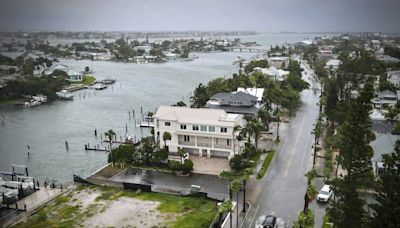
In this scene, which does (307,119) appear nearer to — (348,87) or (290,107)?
(290,107)

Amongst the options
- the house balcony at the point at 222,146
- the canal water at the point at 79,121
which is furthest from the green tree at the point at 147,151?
the house balcony at the point at 222,146

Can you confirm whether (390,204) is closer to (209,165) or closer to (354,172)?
(354,172)

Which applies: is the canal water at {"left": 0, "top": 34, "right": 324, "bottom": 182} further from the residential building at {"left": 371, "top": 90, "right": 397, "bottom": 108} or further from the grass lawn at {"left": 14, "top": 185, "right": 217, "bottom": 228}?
the residential building at {"left": 371, "top": 90, "right": 397, "bottom": 108}

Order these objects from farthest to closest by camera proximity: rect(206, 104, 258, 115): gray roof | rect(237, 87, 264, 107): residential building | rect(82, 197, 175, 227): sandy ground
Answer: rect(237, 87, 264, 107): residential building
rect(206, 104, 258, 115): gray roof
rect(82, 197, 175, 227): sandy ground

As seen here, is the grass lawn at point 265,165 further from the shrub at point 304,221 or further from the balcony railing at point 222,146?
the shrub at point 304,221

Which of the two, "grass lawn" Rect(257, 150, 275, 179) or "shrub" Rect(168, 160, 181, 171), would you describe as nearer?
"grass lawn" Rect(257, 150, 275, 179)

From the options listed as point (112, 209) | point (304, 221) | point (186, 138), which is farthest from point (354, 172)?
point (186, 138)

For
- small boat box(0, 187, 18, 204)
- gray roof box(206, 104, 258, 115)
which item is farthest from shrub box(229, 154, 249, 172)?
small boat box(0, 187, 18, 204)
